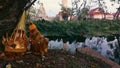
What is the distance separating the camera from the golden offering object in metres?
2.11

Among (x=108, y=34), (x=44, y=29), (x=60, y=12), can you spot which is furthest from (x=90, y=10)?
(x=44, y=29)

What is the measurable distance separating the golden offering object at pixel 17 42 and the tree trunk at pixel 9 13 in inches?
1.7

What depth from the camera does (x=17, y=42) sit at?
84.1 inches

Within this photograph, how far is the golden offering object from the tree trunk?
43 mm

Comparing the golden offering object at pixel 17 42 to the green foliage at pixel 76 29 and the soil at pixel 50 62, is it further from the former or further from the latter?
the green foliage at pixel 76 29

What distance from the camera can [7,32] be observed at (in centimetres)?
217

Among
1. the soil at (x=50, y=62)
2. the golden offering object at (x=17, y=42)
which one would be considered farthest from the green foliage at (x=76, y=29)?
the golden offering object at (x=17, y=42)

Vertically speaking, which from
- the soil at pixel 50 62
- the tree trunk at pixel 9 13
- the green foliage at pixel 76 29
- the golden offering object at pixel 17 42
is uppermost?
the tree trunk at pixel 9 13

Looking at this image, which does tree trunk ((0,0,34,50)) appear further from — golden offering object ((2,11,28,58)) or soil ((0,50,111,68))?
soil ((0,50,111,68))

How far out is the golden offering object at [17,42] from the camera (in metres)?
2.11

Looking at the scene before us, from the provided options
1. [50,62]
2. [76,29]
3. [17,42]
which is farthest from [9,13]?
[76,29]

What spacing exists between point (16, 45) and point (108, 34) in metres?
3.64

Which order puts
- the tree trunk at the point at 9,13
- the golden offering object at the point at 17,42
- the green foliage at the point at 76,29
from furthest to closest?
the green foliage at the point at 76,29, the golden offering object at the point at 17,42, the tree trunk at the point at 9,13

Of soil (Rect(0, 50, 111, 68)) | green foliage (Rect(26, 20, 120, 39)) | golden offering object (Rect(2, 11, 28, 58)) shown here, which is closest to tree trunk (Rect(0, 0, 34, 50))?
golden offering object (Rect(2, 11, 28, 58))
